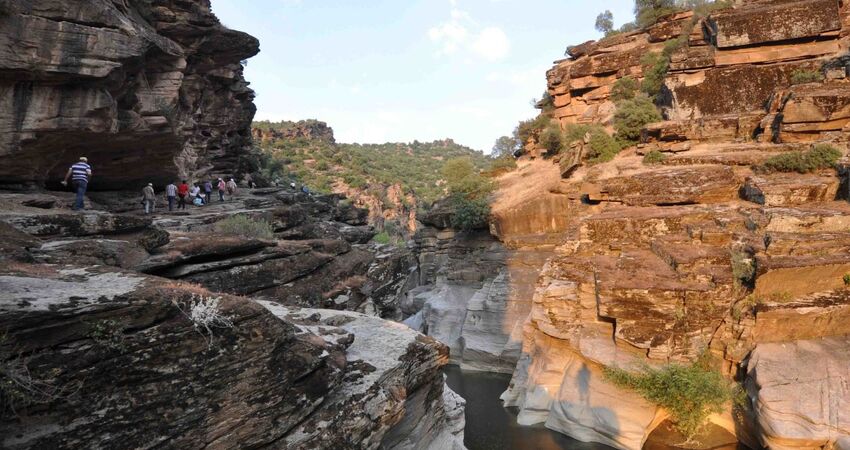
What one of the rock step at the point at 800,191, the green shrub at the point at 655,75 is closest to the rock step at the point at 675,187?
the rock step at the point at 800,191

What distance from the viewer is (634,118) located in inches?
858

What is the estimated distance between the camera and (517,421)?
48.4 ft

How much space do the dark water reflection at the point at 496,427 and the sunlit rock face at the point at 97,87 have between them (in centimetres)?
1332

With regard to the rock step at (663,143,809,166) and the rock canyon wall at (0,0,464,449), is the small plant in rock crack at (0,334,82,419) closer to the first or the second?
the rock canyon wall at (0,0,464,449)

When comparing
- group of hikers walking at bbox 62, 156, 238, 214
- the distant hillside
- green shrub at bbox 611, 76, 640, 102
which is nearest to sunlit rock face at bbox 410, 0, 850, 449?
green shrub at bbox 611, 76, 640, 102

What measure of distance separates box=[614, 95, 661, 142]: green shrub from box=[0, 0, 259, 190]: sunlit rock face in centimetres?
1860

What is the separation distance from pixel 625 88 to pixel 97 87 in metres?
25.4

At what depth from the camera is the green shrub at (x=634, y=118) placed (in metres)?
21.8

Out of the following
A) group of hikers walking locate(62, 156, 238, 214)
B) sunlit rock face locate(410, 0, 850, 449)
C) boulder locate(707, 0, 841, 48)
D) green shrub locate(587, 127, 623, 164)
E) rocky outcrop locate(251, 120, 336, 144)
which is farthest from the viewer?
rocky outcrop locate(251, 120, 336, 144)

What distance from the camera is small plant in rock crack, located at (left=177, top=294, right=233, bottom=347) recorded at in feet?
15.0

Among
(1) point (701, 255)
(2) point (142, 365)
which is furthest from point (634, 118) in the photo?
(2) point (142, 365)

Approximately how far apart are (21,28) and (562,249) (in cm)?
1601

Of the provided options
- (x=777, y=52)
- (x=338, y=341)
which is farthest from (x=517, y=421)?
(x=777, y=52)

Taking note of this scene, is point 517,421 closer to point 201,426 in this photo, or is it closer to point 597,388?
point 597,388
